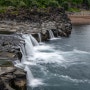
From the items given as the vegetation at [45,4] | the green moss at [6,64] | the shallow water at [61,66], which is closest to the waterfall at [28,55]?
the shallow water at [61,66]

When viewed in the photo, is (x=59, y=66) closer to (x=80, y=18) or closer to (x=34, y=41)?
(x=34, y=41)

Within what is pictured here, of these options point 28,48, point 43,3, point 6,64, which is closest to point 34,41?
point 28,48

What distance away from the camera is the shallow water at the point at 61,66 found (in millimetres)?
32219

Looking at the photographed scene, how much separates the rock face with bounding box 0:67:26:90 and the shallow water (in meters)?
2.24

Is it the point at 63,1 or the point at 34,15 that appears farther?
the point at 63,1

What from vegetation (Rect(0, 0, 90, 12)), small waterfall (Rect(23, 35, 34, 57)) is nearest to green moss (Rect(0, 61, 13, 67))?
small waterfall (Rect(23, 35, 34, 57))

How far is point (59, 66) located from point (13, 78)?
11.5 meters

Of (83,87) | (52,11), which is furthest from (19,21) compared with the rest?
(83,87)

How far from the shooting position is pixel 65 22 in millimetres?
73500

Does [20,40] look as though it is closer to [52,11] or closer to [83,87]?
[83,87]

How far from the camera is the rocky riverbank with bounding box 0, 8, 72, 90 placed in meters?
28.7

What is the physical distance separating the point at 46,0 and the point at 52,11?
22.1 meters

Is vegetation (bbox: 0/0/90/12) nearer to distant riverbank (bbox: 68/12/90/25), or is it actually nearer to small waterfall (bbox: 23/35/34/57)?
distant riverbank (bbox: 68/12/90/25)

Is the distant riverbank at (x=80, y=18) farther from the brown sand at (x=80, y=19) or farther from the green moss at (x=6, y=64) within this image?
the green moss at (x=6, y=64)
